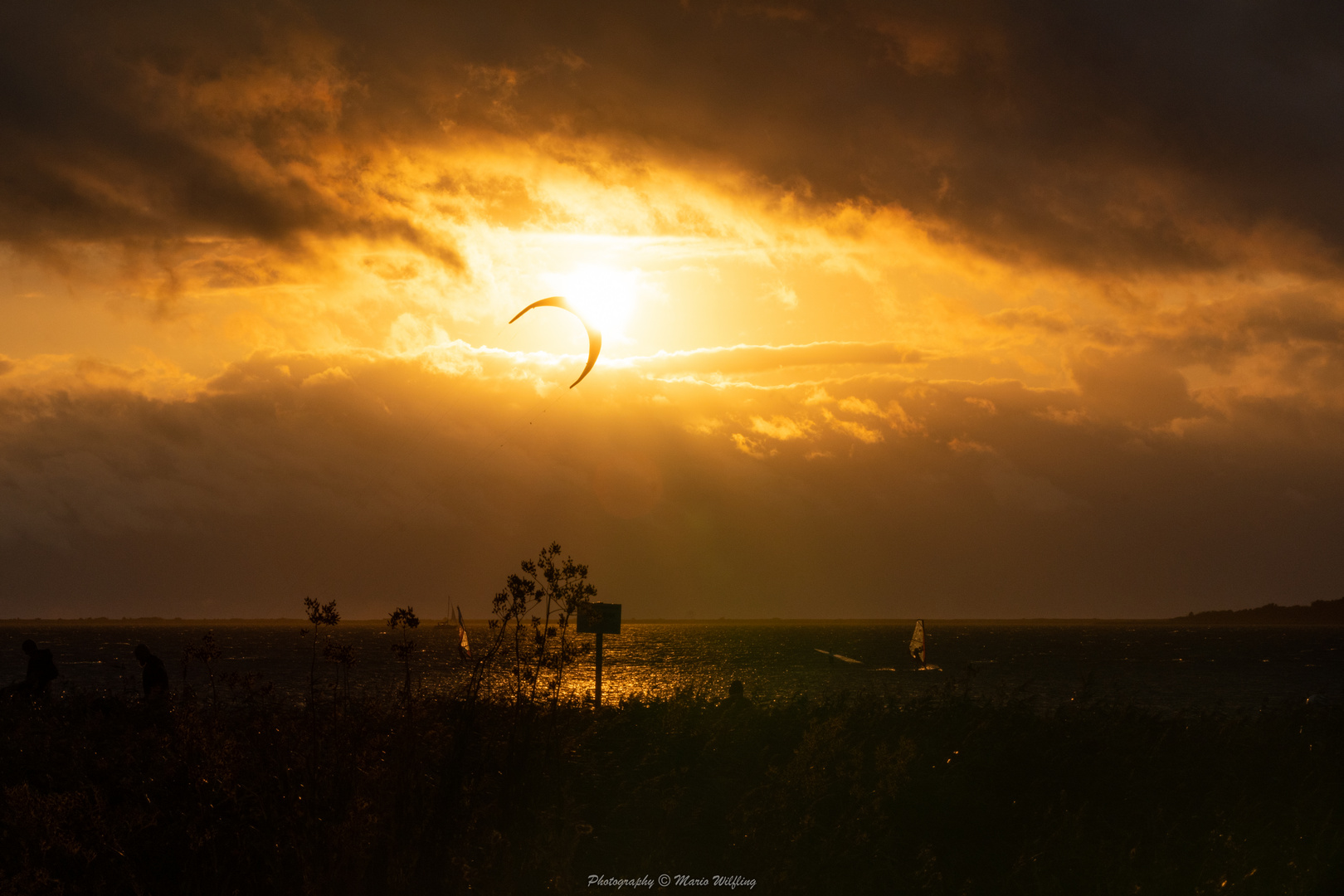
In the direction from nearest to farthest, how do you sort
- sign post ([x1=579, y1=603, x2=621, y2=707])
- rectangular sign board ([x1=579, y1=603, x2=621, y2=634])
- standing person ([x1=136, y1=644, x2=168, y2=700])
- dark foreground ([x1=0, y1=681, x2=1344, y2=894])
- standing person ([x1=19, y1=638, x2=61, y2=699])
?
dark foreground ([x1=0, y1=681, x2=1344, y2=894])
rectangular sign board ([x1=579, y1=603, x2=621, y2=634])
sign post ([x1=579, y1=603, x2=621, y2=707])
standing person ([x1=136, y1=644, x2=168, y2=700])
standing person ([x1=19, y1=638, x2=61, y2=699])

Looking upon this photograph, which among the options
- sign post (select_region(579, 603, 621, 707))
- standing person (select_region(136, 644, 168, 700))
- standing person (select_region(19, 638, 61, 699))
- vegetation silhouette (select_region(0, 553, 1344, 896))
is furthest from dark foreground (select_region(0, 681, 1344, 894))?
standing person (select_region(19, 638, 61, 699))

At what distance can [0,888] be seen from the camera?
6508mm

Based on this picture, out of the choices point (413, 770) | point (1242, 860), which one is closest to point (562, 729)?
point (413, 770)

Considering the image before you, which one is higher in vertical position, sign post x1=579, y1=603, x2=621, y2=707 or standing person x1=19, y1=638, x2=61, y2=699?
sign post x1=579, y1=603, x2=621, y2=707

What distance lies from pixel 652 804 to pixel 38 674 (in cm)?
1455

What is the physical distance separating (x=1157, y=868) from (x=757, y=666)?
84.1 metres

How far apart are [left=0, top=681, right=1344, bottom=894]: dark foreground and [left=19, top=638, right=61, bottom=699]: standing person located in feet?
13.5

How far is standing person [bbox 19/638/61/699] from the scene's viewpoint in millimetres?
18297

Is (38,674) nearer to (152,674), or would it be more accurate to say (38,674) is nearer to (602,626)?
(152,674)

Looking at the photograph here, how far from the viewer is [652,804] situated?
33.3ft

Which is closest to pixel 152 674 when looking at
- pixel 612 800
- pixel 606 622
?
pixel 606 622

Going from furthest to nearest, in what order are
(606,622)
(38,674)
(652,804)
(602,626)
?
(38,674)
(606,622)
(602,626)
(652,804)

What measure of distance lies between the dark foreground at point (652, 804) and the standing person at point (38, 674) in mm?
4122

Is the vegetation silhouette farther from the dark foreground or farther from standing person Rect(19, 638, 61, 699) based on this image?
standing person Rect(19, 638, 61, 699)
